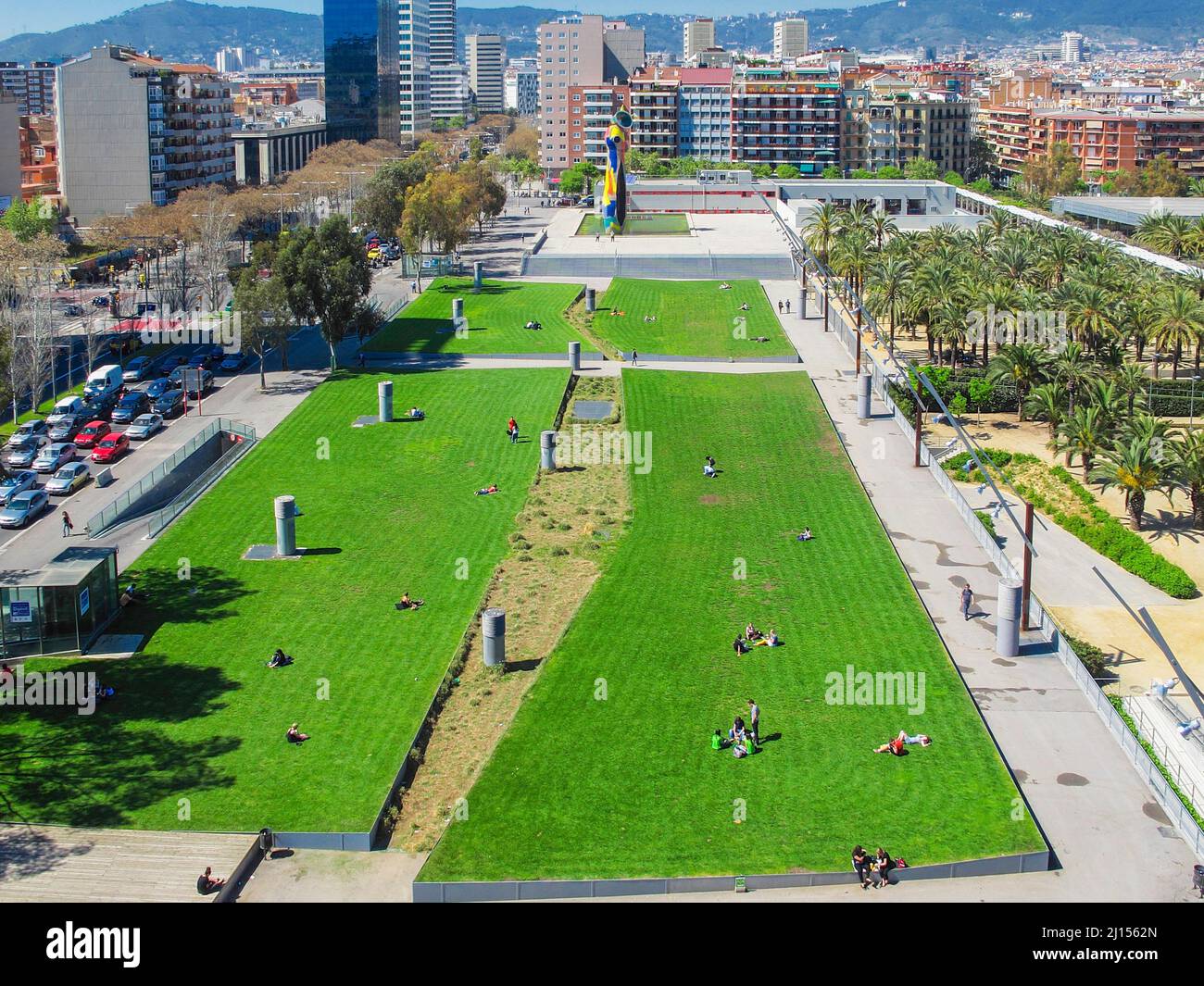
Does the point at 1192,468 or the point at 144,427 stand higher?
the point at 144,427

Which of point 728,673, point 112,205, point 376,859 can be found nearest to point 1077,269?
point 728,673

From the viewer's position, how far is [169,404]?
7488 centimetres

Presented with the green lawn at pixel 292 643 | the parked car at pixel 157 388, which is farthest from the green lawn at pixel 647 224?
the green lawn at pixel 292 643

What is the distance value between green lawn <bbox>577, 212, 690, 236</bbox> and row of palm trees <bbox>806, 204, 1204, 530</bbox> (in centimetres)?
3461

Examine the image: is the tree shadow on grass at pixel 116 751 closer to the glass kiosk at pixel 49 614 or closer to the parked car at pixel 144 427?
the glass kiosk at pixel 49 614

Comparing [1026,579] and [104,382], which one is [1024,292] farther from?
[104,382]

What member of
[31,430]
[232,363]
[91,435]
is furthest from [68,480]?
[232,363]

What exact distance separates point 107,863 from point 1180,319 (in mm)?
64881

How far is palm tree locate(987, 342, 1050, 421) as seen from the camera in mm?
72562

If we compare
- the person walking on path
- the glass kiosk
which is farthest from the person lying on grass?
the glass kiosk

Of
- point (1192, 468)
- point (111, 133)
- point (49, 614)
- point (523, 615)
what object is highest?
point (111, 133)

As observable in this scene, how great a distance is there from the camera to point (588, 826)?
112 ft

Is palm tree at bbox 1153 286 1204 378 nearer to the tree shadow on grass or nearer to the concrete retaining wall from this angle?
the concrete retaining wall

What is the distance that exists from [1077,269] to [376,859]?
71692 mm
